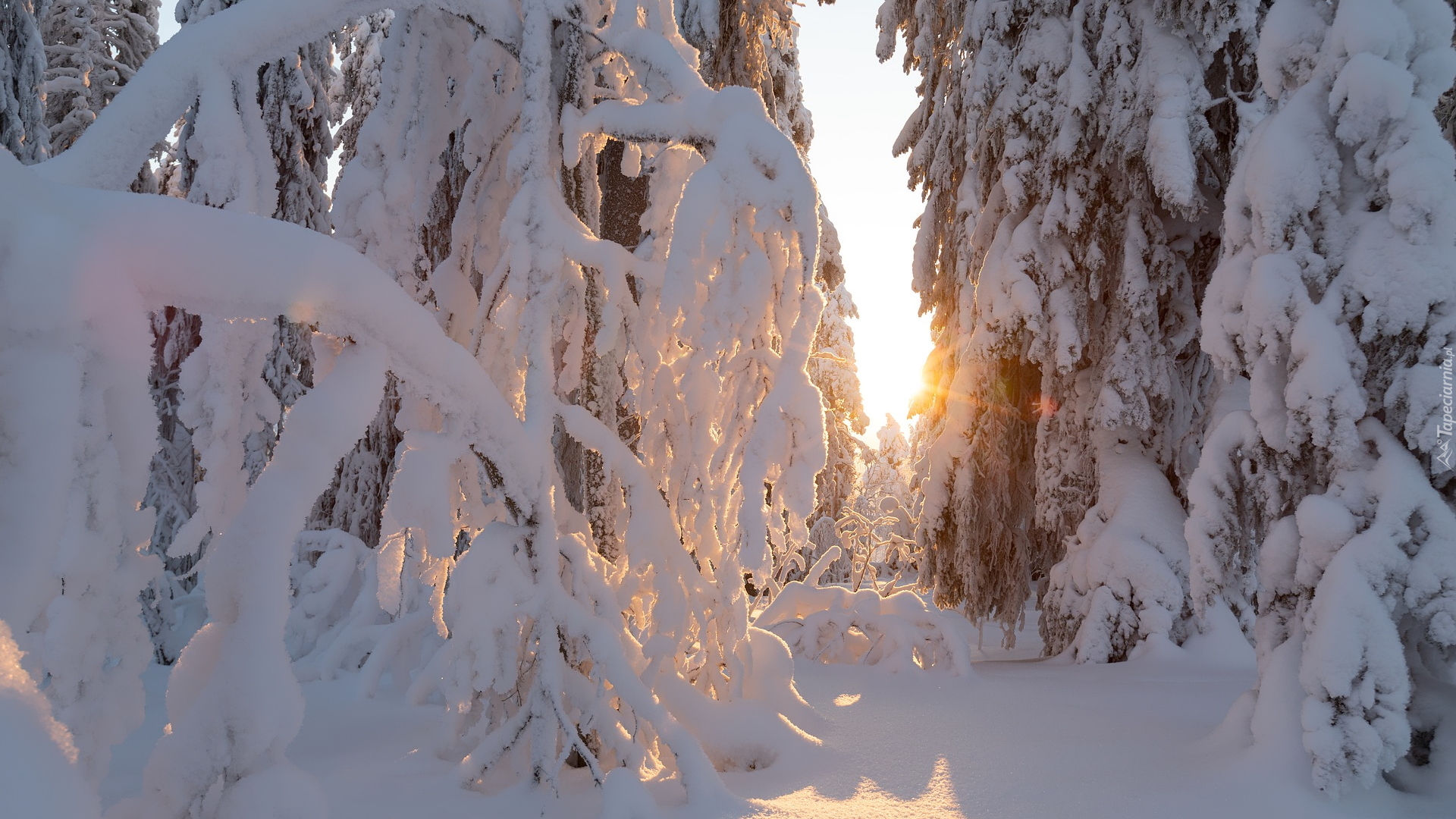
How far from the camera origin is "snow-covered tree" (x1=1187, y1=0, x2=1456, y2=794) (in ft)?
10.7

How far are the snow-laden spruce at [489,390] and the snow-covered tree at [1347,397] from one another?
2239 millimetres

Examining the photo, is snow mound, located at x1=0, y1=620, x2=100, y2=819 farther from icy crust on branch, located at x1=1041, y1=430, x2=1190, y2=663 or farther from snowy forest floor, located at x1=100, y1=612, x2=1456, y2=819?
icy crust on branch, located at x1=1041, y1=430, x2=1190, y2=663

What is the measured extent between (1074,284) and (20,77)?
10.00 m

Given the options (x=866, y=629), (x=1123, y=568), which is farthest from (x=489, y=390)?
(x=1123, y=568)

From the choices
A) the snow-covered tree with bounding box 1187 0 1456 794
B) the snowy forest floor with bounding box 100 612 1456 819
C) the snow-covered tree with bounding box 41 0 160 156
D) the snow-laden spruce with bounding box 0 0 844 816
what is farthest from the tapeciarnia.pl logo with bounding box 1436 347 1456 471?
the snow-covered tree with bounding box 41 0 160 156

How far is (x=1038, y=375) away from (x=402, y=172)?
6242mm

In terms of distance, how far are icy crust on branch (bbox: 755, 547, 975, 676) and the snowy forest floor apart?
478mm

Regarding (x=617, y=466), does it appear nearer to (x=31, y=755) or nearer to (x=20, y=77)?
(x=31, y=755)

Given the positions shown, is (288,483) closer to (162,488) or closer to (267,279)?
(267,279)

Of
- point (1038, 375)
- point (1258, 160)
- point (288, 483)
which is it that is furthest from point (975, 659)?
point (288, 483)

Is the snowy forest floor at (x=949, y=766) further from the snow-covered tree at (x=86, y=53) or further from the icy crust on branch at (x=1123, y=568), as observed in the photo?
the snow-covered tree at (x=86, y=53)

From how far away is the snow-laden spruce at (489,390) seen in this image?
1439 mm

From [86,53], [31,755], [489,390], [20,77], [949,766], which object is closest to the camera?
[31,755]

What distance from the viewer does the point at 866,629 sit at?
6352 mm
